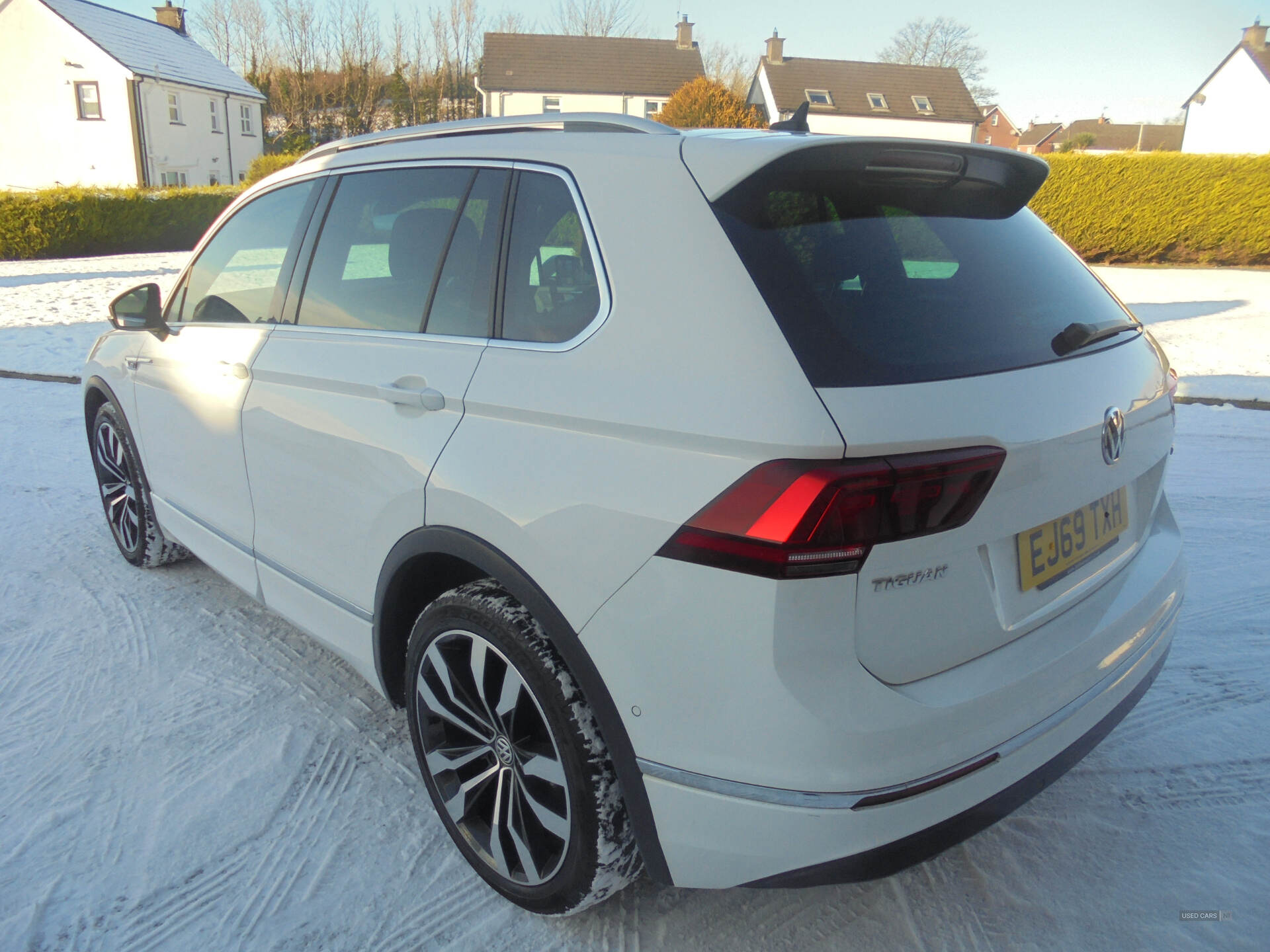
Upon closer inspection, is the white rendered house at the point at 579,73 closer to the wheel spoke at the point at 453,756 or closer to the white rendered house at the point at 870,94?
the white rendered house at the point at 870,94

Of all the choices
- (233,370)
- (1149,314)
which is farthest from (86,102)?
(233,370)

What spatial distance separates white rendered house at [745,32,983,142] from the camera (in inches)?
2056

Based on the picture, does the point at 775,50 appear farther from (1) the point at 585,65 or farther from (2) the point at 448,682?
(2) the point at 448,682

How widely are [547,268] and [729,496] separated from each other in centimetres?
83

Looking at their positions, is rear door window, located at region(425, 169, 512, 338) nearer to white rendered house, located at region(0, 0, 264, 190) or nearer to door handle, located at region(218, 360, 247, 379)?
door handle, located at region(218, 360, 247, 379)

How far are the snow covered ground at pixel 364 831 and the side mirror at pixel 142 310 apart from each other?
1.23 meters

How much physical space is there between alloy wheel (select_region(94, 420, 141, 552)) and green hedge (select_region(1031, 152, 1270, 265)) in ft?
69.4

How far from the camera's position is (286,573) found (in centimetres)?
300

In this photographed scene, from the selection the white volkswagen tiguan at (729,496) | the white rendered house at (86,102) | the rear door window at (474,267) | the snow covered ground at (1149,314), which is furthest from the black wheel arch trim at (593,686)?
the white rendered house at (86,102)

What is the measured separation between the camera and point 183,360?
352cm

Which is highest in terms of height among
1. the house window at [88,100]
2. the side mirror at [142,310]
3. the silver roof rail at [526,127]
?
the house window at [88,100]

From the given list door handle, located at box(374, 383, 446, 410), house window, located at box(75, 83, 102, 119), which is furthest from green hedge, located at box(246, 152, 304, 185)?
door handle, located at box(374, 383, 446, 410)

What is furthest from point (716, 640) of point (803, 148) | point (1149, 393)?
point (1149, 393)

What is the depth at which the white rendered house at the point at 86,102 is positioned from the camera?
35.4 meters
